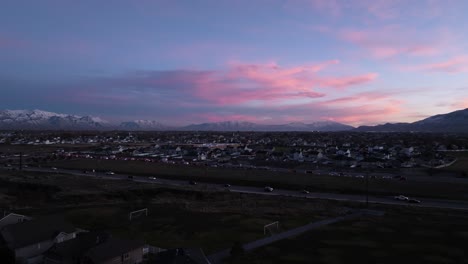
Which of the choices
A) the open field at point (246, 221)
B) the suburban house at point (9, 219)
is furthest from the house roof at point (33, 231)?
the open field at point (246, 221)

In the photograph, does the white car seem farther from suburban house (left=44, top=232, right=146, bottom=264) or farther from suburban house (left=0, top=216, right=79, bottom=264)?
suburban house (left=0, top=216, right=79, bottom=264)

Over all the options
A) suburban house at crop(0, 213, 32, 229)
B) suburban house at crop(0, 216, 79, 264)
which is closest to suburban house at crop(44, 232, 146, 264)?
suburban house at crop(0, 216, 79, 264)

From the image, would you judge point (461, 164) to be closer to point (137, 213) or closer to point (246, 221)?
point (246, 221)

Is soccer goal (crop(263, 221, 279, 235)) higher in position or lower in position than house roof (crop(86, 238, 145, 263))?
lower

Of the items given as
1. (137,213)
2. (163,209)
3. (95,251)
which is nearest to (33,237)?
(95,251)

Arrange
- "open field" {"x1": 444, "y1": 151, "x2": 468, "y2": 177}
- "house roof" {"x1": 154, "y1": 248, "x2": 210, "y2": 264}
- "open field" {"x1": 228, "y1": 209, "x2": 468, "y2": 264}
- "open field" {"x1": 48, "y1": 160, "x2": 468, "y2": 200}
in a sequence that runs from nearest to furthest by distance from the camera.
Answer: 1. "house roof" {"x1": 154, "y1": 248, "x2": 210, "y2": 264}
2. "open field" {"x1": 228, "y1": 209, "x2": 468, "y2": 264}
3. "open field" {"x1": 48, "y1": 160, "x2": 468, "y2": 200}
4. "open field" {"x1": 444, "y1": 151, "x2": 468, "y2": 177}

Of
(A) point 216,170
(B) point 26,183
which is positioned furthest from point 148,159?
(B) point 26,183

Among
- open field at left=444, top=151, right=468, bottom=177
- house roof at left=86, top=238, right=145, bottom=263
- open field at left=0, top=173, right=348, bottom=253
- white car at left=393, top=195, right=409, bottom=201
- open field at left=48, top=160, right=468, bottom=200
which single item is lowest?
open field at left=0, top=173, right=348, bottom=253

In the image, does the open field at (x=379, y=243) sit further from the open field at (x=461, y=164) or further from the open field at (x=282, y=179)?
the open field at (x=461, y=164)
